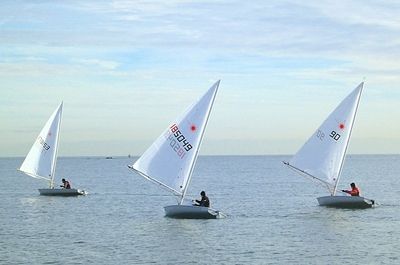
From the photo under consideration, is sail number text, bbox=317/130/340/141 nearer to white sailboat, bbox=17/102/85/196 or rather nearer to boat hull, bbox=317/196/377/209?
boat hull, bbox=317/196/377/209

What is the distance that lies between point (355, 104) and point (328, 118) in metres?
2.18

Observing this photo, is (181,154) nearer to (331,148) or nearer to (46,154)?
(331,148)

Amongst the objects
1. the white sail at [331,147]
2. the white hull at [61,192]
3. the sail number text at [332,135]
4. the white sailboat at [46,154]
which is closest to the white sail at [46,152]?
the white sailboat at [46,154]

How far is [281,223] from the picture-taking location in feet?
133

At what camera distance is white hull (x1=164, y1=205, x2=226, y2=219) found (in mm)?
38312

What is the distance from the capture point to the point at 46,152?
193 feet

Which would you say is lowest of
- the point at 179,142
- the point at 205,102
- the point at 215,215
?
the point at 215,215

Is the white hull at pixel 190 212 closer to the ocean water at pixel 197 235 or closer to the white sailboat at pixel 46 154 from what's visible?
the ocean water at pixel 197 235

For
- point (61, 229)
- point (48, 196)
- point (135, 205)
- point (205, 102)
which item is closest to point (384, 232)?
point (205, 102)

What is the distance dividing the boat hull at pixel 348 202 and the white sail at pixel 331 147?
2.88 ft

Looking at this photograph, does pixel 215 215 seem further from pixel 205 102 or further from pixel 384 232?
pixel 384 232

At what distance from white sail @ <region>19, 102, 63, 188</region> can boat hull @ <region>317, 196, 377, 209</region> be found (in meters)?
25.6

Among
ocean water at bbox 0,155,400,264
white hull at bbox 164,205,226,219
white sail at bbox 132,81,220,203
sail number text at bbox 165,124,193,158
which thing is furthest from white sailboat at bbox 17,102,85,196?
sail number text at bbox 165,124,193,158

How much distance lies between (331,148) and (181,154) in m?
13.1
